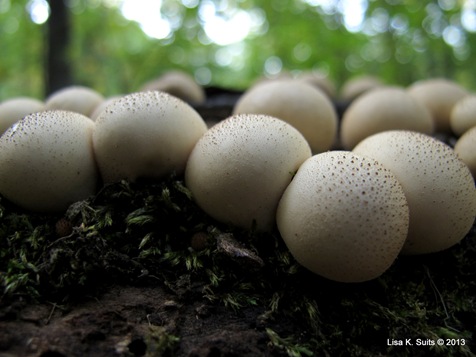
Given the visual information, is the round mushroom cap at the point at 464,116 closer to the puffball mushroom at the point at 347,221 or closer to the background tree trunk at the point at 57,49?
the puffball mushroom at the point at 347,221

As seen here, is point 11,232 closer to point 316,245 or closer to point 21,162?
point 21,162

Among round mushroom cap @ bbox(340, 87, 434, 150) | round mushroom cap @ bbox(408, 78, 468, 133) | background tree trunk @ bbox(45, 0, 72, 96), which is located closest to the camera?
round mushroom cap @ bbox(340, 87, 434, 150)

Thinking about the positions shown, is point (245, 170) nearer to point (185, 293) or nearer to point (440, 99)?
point (185, 293)

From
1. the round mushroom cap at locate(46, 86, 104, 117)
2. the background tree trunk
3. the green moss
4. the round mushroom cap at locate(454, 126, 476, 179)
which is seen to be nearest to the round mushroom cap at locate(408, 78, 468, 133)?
the round mushroom cap at locate(454, 126, 476, 179)

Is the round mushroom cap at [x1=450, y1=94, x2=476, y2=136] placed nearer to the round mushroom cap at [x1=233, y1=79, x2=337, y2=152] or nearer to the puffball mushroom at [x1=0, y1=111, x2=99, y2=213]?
the round mushroom cap at [x1=233, y1=79, x2=337, y2=152]

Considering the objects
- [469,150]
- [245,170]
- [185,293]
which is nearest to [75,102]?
[245,170]

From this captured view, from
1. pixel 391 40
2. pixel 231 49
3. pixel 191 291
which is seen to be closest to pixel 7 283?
pixel 191 291

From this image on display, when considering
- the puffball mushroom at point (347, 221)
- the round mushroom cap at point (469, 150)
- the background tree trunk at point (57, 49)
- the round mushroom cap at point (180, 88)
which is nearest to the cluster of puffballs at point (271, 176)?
the puffball mushroom at point (347, 221)
